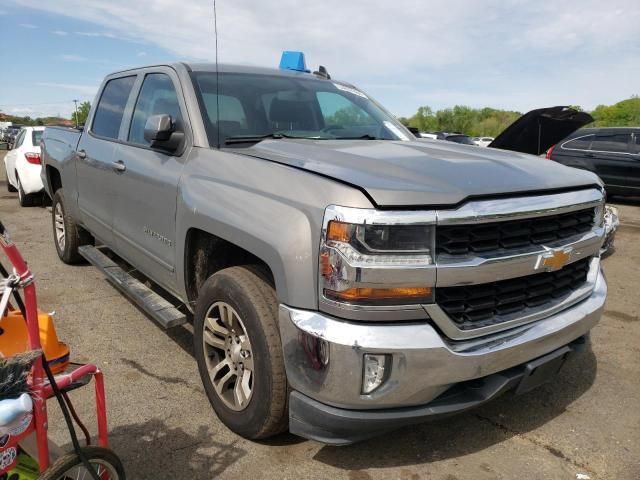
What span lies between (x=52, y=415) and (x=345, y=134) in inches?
94.4

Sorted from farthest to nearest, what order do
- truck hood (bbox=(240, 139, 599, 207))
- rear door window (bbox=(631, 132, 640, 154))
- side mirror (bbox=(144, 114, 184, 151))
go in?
rear door window (bbox=(631, 132, 640, 154)) → side mirror (bbox=(144, 114, 184, 151)) → truck hood (bbox=(240, 139, 599, 207))

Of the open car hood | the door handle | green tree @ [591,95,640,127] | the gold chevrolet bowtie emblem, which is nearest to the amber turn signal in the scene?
the gold chevrolet bowtie emblem

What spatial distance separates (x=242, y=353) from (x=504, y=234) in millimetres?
1326

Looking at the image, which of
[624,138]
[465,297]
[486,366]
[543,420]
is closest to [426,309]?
[465,297]

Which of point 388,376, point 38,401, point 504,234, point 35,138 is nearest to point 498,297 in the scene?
point 504,234

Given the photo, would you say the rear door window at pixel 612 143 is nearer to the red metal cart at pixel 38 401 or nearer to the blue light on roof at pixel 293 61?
the blue light on roof at pixel 293 61

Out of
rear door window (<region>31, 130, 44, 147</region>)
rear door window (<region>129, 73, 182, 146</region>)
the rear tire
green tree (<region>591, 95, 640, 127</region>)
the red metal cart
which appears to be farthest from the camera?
green tree (<region>591, 95, 640, 127</region>)

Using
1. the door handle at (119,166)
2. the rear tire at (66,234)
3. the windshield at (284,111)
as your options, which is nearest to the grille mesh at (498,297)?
the windshield at (284,111)

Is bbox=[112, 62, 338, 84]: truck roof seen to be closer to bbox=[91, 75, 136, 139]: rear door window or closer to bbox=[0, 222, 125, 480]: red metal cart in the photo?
bbox=[91, 75, 136, 139]: rear door window

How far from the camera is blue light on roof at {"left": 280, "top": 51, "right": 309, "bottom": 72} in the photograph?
4.88 meters

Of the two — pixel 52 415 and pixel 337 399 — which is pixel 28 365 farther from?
pixel 52 415

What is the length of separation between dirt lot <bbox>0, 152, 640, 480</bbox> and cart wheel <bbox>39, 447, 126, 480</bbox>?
42 cm

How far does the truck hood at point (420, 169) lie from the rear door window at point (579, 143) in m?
10.2

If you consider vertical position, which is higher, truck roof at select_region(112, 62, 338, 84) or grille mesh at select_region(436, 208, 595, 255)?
truck roof at select_region(112, 62, 338, 84)
